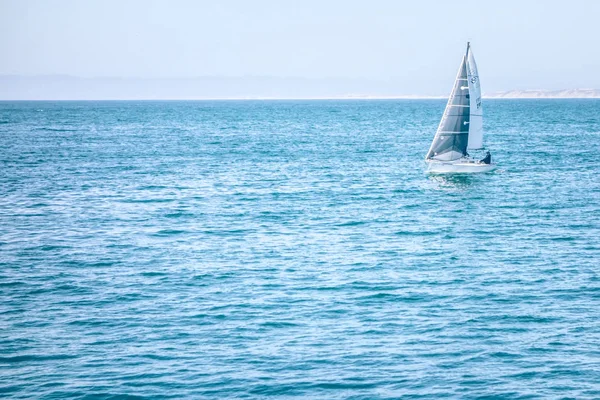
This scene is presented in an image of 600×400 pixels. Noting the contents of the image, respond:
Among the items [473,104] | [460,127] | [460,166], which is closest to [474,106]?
[473,104]

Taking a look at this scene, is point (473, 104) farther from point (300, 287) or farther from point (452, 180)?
point (300, 287)

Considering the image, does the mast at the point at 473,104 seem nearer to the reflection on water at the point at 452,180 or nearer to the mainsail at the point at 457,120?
the mainsail at the point at 457,120

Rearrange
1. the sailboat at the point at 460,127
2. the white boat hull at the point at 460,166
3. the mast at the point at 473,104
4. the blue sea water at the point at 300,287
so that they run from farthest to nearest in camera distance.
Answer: the mast at the point at 473,104, the sailboat at the point at 460,127, the white boat hull at the point at 460,166, the blue sea water at the point at 300,287

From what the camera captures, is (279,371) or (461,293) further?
(461,293)

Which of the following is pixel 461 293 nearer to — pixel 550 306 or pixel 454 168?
pixel 550 306

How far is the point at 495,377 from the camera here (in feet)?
87.4

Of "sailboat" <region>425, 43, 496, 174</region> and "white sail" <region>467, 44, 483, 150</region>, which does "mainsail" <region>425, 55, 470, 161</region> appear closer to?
"sailboat" <region>425, 43, 496, 174</region>

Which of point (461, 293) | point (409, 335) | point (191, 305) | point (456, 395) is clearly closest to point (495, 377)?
point (456, 395)

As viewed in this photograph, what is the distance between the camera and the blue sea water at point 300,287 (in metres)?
26.9

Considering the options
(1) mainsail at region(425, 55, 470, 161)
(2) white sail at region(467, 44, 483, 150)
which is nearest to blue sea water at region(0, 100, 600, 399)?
(1) mainsail at region(425, 55, 470, 161)

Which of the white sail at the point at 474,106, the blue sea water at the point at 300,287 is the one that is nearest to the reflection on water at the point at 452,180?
the blue sea water at the point at 300,287

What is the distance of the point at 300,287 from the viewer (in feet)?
123

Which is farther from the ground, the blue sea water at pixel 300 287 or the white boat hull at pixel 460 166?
the white boat hull at pixel 460 166

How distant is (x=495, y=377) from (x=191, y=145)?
101329mm
